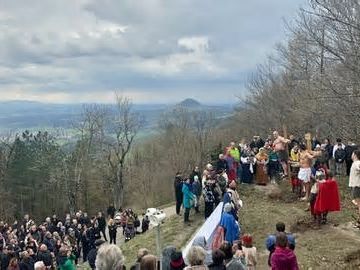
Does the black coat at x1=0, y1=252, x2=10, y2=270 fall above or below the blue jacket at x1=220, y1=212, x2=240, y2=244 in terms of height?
below

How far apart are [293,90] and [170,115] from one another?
40182 mm

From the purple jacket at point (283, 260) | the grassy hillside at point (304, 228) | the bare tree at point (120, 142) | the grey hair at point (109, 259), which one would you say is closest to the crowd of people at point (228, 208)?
the purple jacket at point (283, 260)

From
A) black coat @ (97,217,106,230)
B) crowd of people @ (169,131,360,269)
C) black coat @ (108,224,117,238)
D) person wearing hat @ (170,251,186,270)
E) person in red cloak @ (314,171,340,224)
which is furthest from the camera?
black coat @ (108,224,117,238)

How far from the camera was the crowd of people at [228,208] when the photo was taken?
29.9 ft

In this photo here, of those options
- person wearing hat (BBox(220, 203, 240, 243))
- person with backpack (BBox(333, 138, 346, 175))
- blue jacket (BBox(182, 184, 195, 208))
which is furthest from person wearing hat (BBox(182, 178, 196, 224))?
person with backpack (BBox(333, 138, 346, 175))

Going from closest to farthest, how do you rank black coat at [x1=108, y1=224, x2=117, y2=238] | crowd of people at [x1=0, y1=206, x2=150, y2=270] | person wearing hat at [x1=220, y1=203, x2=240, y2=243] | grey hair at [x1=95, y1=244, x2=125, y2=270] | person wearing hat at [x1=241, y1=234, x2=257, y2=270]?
grey hair at [x1=95, y1=244, x2=125, y2=270], person wearing hat at [x1=241, y1=234, x2=257, y2=270], person wearing hat at [x1=220, y1=203, x2=240, y2=243], crowd of people at [x1=0, y1=206, x2=150, y2=270], black coat at [x1=108, y1=224, x2=117, y2=238]

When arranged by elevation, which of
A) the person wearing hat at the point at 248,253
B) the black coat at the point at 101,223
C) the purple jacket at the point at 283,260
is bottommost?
the black coat at the point at 101,223

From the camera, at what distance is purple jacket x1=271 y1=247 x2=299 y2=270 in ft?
26.7

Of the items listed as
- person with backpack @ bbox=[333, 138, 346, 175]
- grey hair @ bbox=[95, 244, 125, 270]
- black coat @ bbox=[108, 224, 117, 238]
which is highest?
grey hair @ bbox=[95, 244, 125, 270]

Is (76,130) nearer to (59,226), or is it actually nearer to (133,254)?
(59,226)

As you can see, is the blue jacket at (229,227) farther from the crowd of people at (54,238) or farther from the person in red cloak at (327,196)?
the person in red cloak at (327,196)

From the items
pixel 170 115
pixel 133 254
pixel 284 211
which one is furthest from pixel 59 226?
pixel 170 115

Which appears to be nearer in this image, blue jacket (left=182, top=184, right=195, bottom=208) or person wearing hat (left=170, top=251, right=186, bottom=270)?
person wearing hat (left=170, top=251, right=186, bottom=270)

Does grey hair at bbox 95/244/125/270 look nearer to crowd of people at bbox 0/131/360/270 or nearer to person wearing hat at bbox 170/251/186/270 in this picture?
crowd of people at bbox 0/131/360/270
